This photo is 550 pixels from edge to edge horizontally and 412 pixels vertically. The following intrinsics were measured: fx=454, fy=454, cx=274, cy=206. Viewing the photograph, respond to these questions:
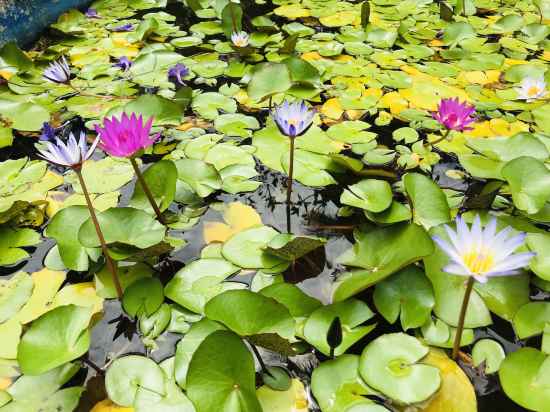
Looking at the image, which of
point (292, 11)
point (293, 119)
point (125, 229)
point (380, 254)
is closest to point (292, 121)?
point (293, 119)

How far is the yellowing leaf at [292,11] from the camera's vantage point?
111 inches

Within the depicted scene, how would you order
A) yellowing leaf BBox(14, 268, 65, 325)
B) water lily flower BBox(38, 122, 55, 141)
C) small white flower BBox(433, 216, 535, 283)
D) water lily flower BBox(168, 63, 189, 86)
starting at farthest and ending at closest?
water lily flower BBox(168, 63, 189, 86), water lily flower BBox(38, 122, 55, 141), yellowing leaf BBox(14, 268, 65, 325), small white flower BBox(433, 216, 535, 283)

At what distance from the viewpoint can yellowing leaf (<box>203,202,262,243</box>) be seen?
4.35 feet

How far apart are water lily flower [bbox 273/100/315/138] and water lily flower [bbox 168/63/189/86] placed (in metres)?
0.96

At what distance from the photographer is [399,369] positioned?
94cm

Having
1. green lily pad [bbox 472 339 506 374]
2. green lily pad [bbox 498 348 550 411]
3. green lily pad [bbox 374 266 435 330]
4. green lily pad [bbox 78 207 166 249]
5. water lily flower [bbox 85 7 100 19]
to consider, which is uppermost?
water lily flower [bbox 85 7 100 19]

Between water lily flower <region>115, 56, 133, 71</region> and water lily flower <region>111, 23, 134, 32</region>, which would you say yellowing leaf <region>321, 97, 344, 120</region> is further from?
water lily flower <region>111, 23, 134, 32</region>

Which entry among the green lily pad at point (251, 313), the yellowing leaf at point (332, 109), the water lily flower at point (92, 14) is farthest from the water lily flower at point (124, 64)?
the green lily pad at point (251, 313)

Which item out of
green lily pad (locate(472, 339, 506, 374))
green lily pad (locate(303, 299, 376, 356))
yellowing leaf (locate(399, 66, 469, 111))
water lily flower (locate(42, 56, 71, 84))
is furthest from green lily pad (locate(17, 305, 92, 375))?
yellowing leaf (locate(399, 66, 469, 111))

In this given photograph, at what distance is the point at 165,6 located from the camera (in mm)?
3006

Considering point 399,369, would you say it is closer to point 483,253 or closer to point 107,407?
point 483,253

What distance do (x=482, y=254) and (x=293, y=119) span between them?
2.09 ft

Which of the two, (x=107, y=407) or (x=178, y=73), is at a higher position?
(x=178, y=73)

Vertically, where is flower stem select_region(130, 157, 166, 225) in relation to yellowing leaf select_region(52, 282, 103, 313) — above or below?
above
